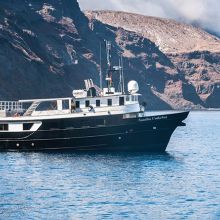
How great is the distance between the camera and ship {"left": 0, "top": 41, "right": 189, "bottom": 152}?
81.6 metres

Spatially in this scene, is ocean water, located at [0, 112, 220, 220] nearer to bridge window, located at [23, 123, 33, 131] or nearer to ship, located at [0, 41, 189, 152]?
ship, located at [0, 41, 189, 152]

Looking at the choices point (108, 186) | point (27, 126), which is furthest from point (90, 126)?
point (108, 186)

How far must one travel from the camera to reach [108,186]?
59688 millimetres

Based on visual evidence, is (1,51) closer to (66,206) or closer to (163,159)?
(163,159)

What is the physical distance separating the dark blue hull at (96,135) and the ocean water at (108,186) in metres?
1.60

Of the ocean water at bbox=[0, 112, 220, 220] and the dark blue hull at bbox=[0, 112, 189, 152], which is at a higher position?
the dark blue hull at bbox=[0, 112, 189, 152]

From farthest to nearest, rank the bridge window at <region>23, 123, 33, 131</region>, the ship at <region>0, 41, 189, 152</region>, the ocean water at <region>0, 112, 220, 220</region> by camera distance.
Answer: the bridge window at <region>23, 123, 33, 131</region>
the ship at <region>0, 41, 189, 152</region>
the ocean water at <region>0, 112, 220, 220</region>

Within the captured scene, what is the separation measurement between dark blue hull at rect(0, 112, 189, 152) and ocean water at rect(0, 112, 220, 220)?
5.26 ft

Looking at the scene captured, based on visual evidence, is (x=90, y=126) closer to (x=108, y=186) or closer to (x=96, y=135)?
(x=96, y=135)

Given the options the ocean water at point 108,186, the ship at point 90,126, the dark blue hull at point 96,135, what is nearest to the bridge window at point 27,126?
the ship at point 90,126

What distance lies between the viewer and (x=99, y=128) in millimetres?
81688

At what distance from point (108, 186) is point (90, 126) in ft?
73.8

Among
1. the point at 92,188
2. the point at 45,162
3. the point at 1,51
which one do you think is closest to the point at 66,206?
the point at 92,188

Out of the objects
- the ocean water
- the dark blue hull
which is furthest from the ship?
the ocean water
